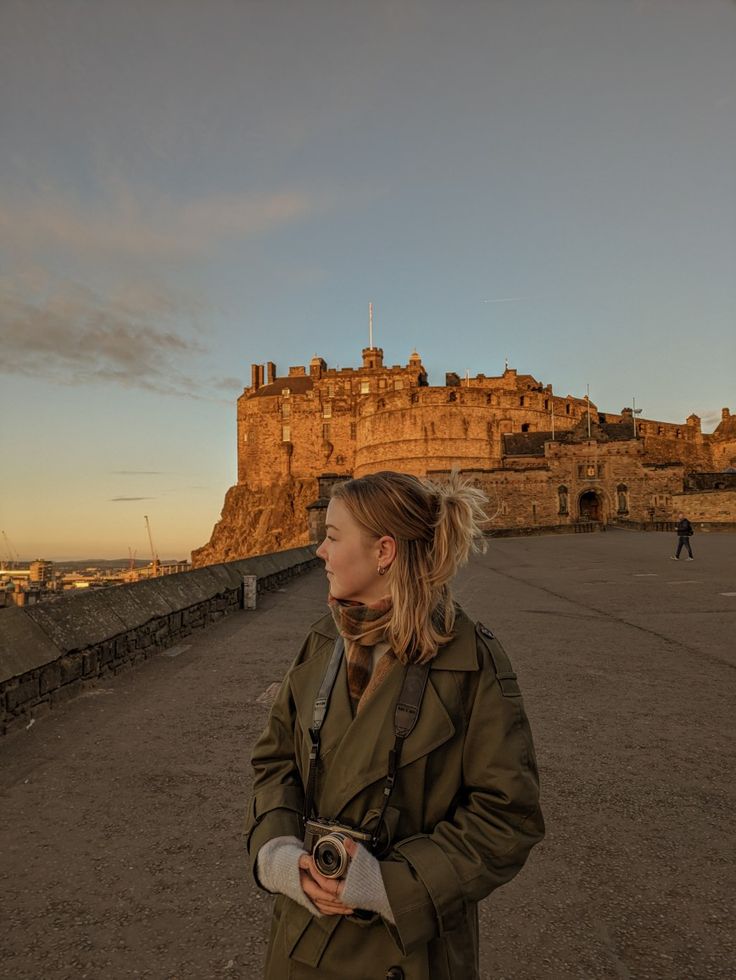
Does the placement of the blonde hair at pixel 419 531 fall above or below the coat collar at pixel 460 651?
above

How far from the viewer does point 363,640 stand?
64.8 inches

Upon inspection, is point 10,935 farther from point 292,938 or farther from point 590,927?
point 590,927

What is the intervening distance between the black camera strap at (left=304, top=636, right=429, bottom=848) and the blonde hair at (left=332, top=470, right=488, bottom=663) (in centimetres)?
12

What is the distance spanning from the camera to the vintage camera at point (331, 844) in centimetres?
140

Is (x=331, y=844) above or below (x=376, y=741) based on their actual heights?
below

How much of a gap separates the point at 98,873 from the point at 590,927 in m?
1.88

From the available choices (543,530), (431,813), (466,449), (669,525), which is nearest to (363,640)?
(431,813)

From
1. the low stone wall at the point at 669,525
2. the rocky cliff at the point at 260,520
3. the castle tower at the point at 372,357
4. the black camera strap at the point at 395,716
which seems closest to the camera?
the black camera strap at the point at 395,716

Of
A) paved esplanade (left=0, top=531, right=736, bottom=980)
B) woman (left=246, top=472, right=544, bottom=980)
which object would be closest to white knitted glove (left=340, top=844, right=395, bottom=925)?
woman (left=246, top=472, right=544, bottom=980)

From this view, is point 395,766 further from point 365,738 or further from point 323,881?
point 323,881

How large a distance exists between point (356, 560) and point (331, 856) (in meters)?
0.67

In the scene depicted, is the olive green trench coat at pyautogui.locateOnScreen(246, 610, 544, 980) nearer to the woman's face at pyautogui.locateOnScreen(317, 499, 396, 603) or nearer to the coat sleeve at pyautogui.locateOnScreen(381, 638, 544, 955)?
the coat sleeve at pyautogui.locateOnScreen(381, 638, 544, 955)

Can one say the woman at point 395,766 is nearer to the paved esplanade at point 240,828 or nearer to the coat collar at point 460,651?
the coat collar at point 460,651

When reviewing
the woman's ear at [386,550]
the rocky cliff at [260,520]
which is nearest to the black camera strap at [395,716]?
the woman's ear at [386,550]
